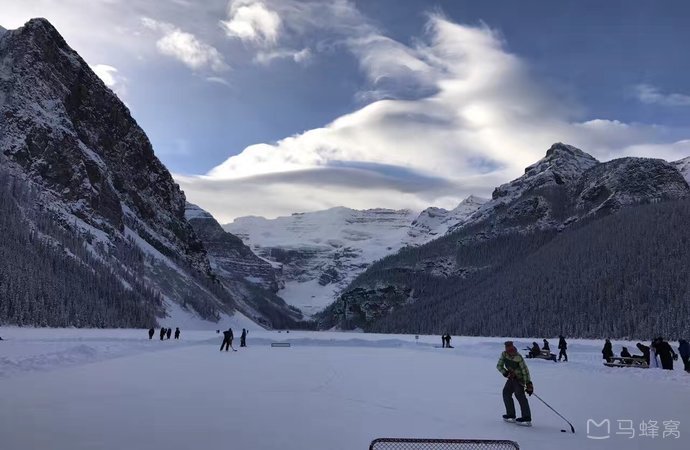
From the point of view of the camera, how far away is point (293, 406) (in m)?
16.8

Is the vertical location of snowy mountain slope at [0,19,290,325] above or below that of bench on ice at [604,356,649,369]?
above

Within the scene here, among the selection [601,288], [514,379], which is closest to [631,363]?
[514,379]

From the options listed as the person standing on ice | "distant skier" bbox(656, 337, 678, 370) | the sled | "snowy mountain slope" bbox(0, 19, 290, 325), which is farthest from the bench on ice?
"snowy mountain slope" bbox(0, 19, 290, 325)

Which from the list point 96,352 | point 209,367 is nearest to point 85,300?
point 96,352

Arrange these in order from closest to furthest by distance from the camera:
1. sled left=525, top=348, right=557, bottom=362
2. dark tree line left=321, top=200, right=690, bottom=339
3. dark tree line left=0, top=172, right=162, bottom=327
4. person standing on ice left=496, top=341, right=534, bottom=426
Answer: person standing on ice left=496, top=341, right=534, bottom=426, sled left=525, top=348, right=557, bottom=362, dark tree line left=0, top=172, right=162, bottom=327, dark tree line left=321, top=200, right=690, bottom=339

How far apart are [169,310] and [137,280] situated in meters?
11.9

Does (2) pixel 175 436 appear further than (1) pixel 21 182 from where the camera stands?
No

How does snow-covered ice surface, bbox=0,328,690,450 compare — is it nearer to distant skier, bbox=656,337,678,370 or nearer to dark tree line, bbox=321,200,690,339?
distant skier, bbox=656,337,678,370

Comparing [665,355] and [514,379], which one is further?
[665,355]

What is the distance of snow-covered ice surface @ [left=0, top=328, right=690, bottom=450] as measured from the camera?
12.2m

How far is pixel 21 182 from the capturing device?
5389 inches

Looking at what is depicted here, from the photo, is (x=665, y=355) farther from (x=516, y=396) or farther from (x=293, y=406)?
(x=293, y=406)

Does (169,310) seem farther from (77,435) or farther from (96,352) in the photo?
(77,435)

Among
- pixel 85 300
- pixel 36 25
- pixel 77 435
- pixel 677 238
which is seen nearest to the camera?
pixel 77 435
